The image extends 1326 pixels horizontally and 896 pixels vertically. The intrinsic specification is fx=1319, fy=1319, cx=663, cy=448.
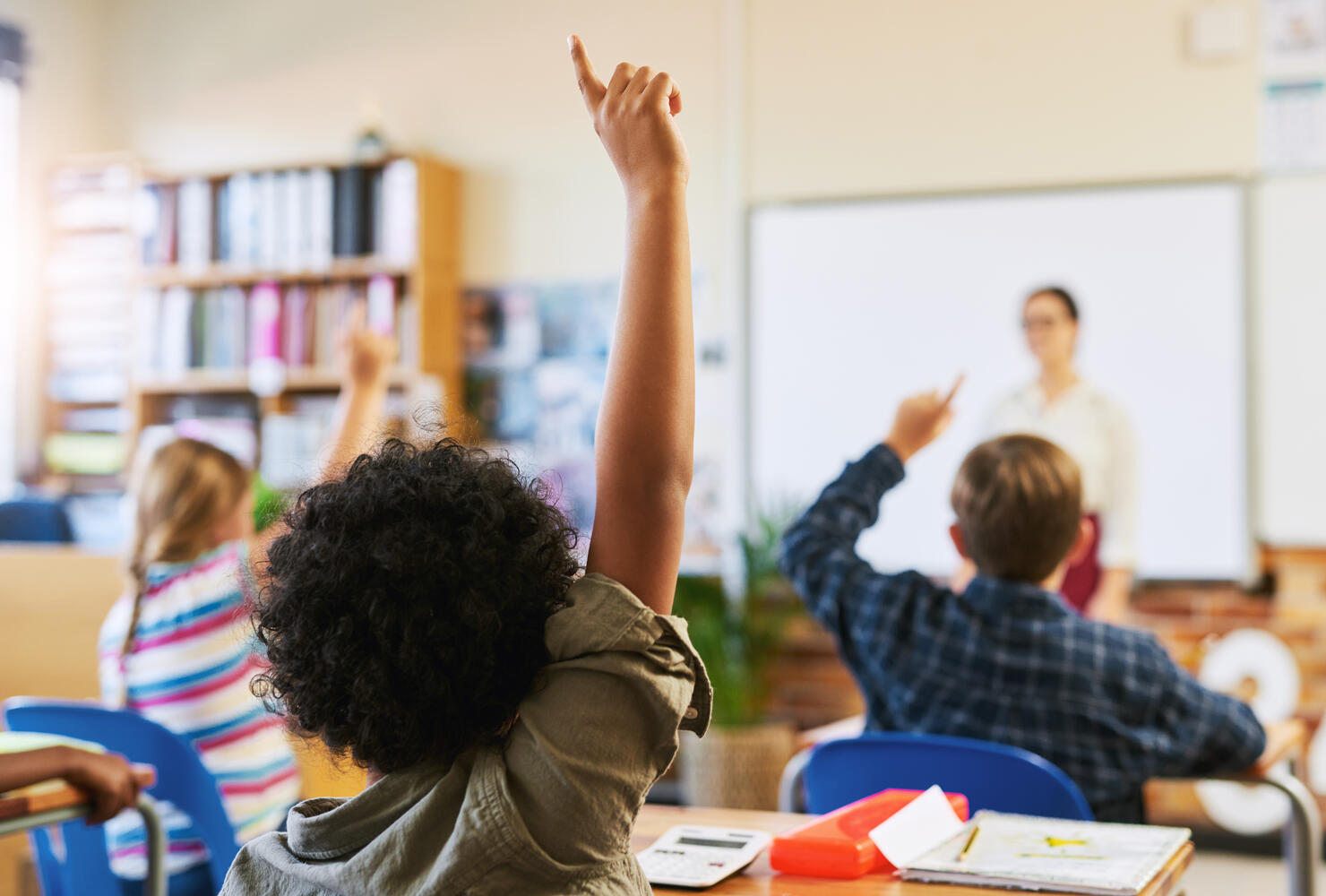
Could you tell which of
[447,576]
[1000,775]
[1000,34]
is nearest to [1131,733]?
[1000,775]

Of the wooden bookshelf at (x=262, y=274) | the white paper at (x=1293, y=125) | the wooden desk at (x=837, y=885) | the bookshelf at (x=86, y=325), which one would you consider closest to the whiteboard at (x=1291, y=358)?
the white paper at (x=1293, y=125)

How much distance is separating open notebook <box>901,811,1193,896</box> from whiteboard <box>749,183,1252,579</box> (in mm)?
2408

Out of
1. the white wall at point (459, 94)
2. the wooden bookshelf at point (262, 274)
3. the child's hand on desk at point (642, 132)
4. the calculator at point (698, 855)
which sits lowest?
the calculator at point (698, 855)

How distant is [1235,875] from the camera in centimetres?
349

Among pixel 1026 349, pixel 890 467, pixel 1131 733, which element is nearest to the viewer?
pixel 1131 733

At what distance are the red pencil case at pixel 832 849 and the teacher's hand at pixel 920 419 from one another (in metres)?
0.66

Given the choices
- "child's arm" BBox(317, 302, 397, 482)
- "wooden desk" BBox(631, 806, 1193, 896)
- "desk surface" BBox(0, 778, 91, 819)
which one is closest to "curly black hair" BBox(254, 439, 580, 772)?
"wooden desk" BBox(631, 806, 1193, 896)

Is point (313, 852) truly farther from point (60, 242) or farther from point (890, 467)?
point (60, 242)

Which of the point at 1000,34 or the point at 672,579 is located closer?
the point at 672,579

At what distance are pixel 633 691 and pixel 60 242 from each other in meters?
5.23

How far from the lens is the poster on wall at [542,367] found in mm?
4602

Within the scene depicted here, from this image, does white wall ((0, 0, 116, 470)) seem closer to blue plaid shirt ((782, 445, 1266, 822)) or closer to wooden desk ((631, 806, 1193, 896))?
blue plaid shirt ((782, 445, 1266, 822))

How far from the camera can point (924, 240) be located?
4.02 meters

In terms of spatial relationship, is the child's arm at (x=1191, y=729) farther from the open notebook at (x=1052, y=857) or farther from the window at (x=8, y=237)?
the window at (x=8, y=237)
